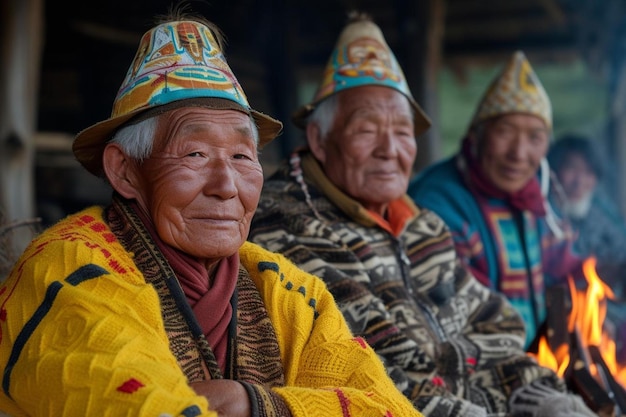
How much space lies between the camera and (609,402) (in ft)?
A: 11.8

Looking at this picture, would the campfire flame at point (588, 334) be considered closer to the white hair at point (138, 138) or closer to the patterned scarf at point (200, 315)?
the patterned scarf at point (200, 315)

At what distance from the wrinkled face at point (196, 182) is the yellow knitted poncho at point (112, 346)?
0.56ft

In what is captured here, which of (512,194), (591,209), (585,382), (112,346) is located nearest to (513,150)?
(512,194)

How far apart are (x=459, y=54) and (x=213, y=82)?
8.64 metres

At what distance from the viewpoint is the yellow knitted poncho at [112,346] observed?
1.96 meters

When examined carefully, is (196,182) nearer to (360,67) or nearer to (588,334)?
(360,67)

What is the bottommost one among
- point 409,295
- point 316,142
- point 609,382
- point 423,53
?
point 609,382

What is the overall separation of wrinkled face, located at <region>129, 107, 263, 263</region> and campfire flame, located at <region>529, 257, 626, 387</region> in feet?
6.85

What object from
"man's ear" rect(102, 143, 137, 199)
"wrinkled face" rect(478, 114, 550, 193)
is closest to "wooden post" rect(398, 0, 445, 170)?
"wrinkled face" rect(478, 114, 550, 193)

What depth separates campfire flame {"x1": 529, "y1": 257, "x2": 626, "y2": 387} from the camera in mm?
4004

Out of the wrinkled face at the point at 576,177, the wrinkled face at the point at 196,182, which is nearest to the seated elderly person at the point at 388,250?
the wrinkled face at the point at 196,182

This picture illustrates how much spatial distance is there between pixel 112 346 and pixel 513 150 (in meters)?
3.75

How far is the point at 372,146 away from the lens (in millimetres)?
3979

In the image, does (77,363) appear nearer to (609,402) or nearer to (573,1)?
(609,402)
